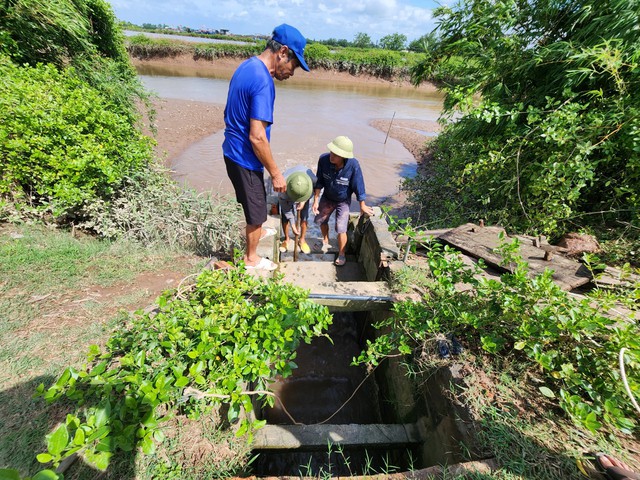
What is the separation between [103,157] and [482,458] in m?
5.08

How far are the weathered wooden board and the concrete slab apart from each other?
5.74 feet

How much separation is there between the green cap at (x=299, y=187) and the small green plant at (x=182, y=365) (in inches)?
87.3

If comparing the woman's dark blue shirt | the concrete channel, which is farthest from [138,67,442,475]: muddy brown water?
the woman's dark blue shirt

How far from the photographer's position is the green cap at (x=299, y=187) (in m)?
4.51

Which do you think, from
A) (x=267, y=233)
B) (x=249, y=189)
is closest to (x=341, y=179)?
(x=267, y=233)

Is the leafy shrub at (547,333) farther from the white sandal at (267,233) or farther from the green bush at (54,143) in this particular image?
the green bush at (54,143)

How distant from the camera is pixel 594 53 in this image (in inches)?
137

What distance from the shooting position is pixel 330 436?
253 cm

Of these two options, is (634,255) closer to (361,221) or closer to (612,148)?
(612,148)

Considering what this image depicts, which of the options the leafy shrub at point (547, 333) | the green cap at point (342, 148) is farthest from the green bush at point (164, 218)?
the leafy shrub at point (547, 333)

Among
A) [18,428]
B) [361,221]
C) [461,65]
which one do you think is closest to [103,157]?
[18,428]

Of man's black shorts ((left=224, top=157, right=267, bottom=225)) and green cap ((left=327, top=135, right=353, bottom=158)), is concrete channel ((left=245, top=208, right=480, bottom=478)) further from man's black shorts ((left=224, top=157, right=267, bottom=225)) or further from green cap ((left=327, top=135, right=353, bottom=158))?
green cap ((left=327, top=135, right=353, bottom=158))

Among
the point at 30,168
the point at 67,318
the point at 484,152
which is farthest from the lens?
the point at 484,152

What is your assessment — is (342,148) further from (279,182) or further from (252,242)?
(252,242)
